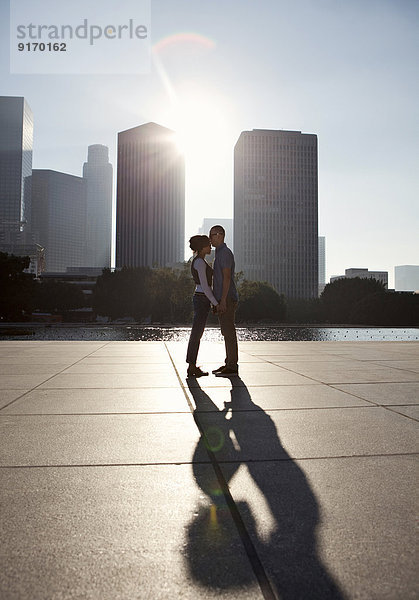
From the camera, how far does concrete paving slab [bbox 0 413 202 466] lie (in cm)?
250

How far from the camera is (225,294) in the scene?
5777mm

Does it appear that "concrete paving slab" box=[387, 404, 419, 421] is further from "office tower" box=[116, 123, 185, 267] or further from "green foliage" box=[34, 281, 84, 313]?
"office tower" box=[116, 123, 185, 267]

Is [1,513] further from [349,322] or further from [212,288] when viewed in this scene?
[349,322]

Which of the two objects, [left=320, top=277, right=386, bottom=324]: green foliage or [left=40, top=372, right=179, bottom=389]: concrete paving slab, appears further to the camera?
[left=320, top=277, right=386, bottom=324]: green foliage

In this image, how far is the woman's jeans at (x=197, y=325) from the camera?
5.70 meters

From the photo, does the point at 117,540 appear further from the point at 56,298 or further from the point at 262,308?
the point at 56,298

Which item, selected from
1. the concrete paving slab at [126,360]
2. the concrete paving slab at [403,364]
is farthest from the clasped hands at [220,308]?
the concrete paving slab at [403,364]

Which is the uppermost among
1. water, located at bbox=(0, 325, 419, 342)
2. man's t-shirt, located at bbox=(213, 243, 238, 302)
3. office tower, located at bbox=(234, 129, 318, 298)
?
office tower, located at bbox=(234, 129, 318, 298)

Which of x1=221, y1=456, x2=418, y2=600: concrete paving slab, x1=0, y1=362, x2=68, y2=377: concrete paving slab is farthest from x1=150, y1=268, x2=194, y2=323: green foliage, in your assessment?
x1=221, y1=456, x2=418, y2=600: concrete paving slab

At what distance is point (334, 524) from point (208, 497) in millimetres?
530

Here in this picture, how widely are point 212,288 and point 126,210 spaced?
584ft

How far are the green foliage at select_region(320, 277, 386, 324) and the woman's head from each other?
254ft

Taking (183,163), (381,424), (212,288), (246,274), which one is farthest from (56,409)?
(183,163)

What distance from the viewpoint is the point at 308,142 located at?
155750 mm
